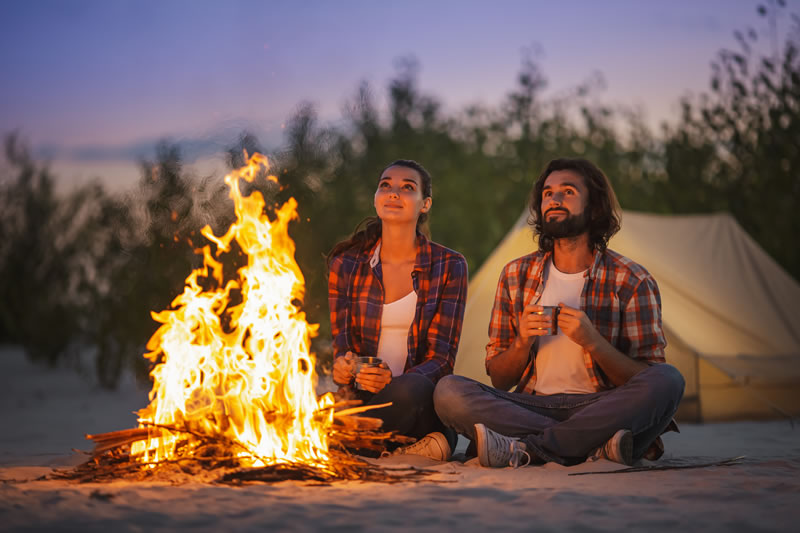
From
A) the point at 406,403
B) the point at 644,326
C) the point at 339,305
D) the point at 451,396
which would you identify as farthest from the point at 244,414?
the point at 644,326

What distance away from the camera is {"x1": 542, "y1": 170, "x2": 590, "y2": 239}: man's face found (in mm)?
4152

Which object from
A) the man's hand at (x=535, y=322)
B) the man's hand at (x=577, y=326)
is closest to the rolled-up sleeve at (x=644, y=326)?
the man's hand at (x=577, y=326)

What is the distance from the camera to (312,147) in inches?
319

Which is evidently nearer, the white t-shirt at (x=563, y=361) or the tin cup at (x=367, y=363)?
the tin cup at (x=367, y=363)

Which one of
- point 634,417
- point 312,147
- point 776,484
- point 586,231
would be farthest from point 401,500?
point 312,147

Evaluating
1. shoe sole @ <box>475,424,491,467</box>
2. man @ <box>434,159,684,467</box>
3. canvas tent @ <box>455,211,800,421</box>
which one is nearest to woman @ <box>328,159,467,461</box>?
man @ <box>434,159,684,467</box>

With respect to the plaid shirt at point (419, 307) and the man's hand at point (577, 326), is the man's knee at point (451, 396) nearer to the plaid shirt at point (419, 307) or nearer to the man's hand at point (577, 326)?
the plaid shirt at point (419, 307)

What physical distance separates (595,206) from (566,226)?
0.90 feet

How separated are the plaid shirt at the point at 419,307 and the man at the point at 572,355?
229 mm

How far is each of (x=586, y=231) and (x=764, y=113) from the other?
7394 mm

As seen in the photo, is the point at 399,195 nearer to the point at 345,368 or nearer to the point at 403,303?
the point at 403,303

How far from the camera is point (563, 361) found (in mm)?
4086

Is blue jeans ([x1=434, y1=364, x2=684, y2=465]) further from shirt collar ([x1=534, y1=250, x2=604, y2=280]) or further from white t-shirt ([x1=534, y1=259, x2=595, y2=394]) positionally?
shirt collar ([x1=534, y1=250, x2=604, y2=280])

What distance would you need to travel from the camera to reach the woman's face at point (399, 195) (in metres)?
4.39
